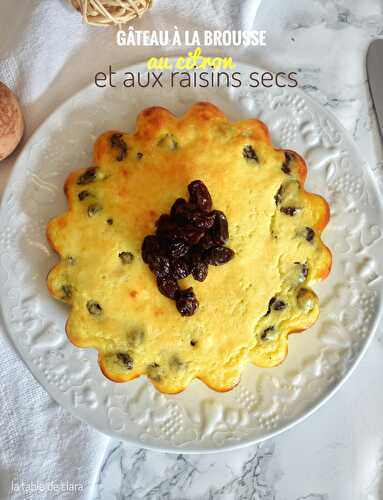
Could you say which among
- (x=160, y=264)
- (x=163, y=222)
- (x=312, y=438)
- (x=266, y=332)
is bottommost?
(x=312, y=438)

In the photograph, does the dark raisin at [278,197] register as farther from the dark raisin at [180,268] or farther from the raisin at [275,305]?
the dark raisin at [180,268]

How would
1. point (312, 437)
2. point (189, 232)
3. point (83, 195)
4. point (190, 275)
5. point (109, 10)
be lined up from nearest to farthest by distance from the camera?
point (189, 232), point (190, 275), point (83, 195), point (109, 10), point (312, 437)

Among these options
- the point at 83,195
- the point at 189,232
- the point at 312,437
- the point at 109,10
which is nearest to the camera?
the point at 189,232

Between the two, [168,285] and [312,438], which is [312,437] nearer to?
[312,438]

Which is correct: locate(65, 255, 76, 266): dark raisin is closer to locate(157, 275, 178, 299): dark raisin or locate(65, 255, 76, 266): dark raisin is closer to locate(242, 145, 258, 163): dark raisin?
locate(157, 275, 178, 299): dark raisin

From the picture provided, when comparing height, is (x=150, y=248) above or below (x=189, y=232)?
below

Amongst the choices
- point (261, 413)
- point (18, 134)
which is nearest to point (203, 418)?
point (261, 413)

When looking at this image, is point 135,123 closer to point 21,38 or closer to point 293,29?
point 21,38

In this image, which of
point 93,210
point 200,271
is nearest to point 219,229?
point 200,271
